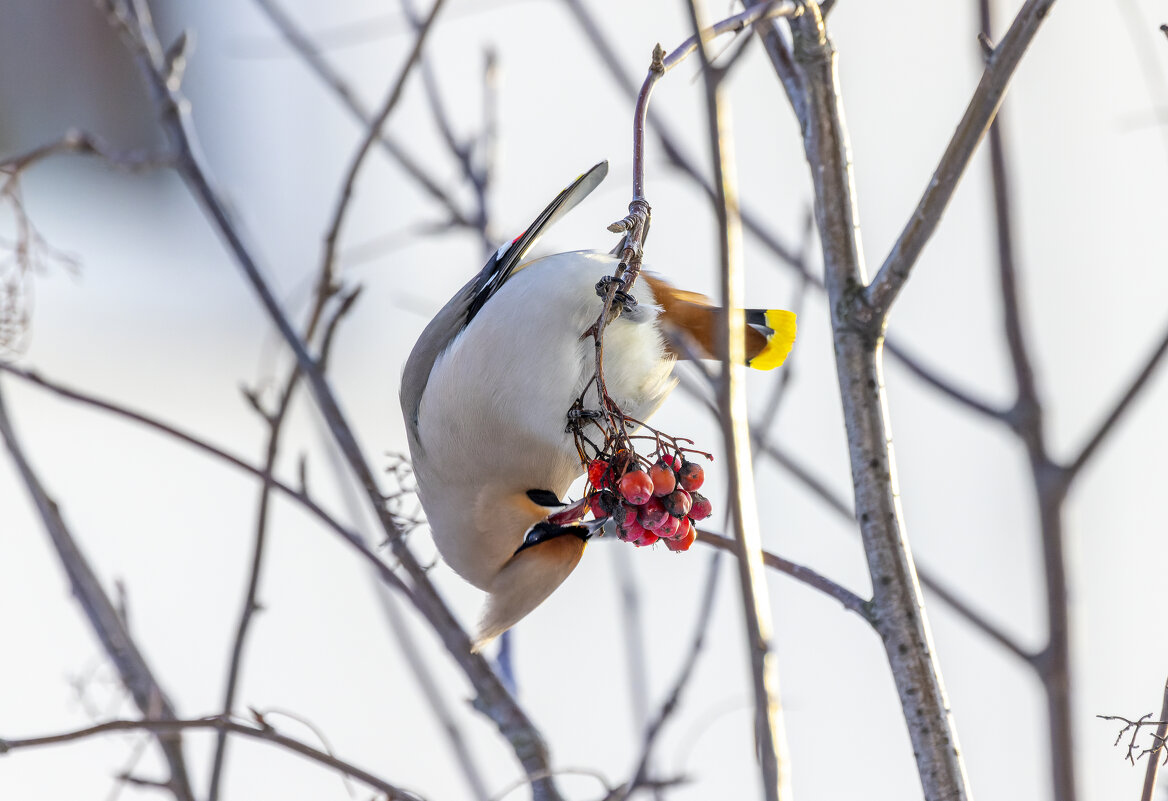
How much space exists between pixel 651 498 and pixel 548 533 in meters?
0.71

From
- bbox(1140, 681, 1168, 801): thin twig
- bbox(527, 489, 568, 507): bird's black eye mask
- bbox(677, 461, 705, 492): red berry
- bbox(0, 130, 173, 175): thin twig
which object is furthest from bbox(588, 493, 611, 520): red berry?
bbox(0, 130, 173, 175): thin twig

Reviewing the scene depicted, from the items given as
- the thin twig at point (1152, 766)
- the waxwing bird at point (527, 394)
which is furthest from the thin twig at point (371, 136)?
the thin twig at point (1152, 766)

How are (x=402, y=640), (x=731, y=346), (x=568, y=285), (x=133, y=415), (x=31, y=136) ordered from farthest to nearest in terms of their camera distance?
(x=31, y=136) → (x=568, y=285) → (x=402, y=640) → (x=133, y=415) → (x=731, y=346)

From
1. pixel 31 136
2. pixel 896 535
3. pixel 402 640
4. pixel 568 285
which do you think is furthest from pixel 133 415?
pixel 31 136

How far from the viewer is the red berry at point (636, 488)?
1616 millimetres

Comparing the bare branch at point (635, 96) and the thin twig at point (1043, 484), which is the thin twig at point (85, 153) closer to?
the bare branch at point (635, 96)

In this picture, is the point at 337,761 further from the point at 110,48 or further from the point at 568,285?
the point at 110,48

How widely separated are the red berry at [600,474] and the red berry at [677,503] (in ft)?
0.32

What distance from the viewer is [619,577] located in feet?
7.82

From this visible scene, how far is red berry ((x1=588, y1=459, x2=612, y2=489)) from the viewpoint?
1740mm

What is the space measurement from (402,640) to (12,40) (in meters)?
5.96

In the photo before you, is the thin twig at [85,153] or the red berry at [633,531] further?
the thin twig at [85,153]

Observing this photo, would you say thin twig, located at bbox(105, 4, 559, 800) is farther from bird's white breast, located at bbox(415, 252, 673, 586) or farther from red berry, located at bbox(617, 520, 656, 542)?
bird's white breast, located at bbox(415, 252, 673, 586)

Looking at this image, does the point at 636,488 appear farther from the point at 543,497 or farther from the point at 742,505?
the point at 543,497
